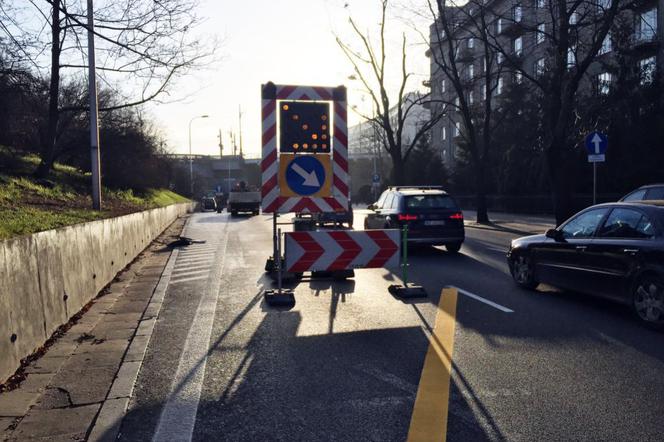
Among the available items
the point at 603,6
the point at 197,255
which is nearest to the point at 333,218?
the point at 197,255

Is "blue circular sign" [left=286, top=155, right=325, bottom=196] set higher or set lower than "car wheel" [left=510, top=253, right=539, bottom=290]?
higher

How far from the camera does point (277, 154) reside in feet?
28.9

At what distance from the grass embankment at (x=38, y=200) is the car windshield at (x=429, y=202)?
6947 millimetres

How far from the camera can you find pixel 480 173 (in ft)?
91.4

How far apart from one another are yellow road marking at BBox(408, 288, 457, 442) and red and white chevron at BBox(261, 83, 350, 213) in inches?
109

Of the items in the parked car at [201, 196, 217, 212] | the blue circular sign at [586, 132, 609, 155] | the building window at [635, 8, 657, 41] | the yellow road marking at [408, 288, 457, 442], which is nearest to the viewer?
the yellow road marking at [408, 288, 457, 442]

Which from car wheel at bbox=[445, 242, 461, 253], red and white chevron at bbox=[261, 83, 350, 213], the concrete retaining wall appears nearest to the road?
the concrete retaining wall

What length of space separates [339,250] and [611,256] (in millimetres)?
3459

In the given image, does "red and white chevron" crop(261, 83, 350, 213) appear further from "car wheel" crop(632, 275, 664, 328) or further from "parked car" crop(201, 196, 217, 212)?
"parked car" crop(201, 196, 217, 212)

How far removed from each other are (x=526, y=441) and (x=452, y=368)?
151cm

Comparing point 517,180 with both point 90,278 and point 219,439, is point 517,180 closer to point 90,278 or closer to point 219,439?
point 90,278

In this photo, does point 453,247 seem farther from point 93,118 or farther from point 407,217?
point 93,118

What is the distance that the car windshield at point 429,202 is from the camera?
1459 centimetres

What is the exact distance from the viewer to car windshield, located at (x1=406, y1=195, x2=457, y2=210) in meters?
14.6
